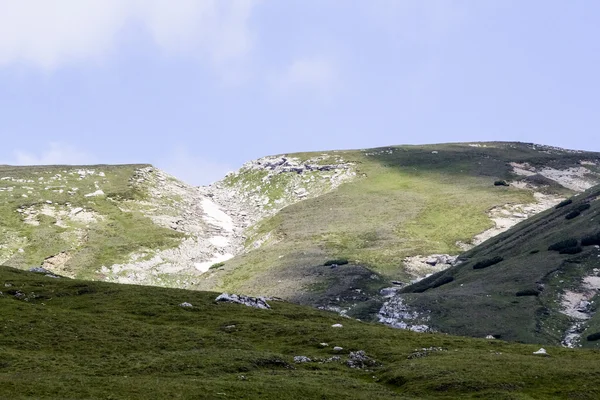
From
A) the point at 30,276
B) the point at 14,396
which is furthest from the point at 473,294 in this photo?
the point at 14,396

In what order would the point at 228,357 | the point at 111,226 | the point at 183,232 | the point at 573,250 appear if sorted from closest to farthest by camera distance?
the point at 228,357
the point at 573,250
the point at 111,226
the point at 183,232

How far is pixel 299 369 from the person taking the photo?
157 feet

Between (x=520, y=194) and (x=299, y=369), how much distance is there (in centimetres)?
11823

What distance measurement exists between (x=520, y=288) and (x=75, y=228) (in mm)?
97764

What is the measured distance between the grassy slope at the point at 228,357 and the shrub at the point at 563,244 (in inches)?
1366

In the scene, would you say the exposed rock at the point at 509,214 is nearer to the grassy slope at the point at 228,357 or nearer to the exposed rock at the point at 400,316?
the exposed rock at the point at 400,316

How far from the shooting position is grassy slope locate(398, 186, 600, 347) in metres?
72.4

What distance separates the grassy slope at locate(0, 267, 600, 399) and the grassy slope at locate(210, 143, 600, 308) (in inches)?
1590

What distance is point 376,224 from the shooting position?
14588 cm

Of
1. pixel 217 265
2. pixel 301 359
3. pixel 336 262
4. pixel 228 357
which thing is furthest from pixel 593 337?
pixel 217 265

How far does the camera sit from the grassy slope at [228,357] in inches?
Answer: 1619

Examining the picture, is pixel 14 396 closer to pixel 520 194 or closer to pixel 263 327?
pixel 263 327

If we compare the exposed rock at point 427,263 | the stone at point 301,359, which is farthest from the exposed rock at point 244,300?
the exposed rock at point 427,263

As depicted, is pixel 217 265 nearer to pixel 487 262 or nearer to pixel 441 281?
pixel 441 281
